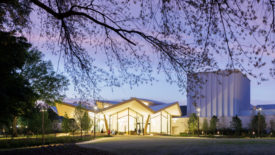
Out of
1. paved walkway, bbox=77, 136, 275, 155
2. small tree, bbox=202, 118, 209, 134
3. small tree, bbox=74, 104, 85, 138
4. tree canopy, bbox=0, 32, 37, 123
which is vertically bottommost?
small tree, bbox=202, 118, 209, 134

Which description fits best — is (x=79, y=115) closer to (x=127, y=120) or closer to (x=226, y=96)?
(x=127, y=120)

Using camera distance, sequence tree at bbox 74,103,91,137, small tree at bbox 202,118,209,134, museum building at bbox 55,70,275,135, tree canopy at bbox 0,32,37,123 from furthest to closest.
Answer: museum building at bbox 55,70,275,135
small tree at bbox 202,118,209,134
tree at bbox 74,103,91,137
tree canopy at bbox 0,32,37,123

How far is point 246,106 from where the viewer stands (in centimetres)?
5259

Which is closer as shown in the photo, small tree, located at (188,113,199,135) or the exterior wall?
small tree, located at (188,113,199,135)

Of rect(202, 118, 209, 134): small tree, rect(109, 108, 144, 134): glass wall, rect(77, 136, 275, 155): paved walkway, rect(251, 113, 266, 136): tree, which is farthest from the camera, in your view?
rect(109, 108, 144, 134): glass wall

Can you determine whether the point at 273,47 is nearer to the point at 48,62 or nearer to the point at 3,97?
the point at 3,97

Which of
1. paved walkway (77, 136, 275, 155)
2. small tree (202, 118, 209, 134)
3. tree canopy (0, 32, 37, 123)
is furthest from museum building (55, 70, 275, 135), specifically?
tree canopy (0, 32, 37, 123)

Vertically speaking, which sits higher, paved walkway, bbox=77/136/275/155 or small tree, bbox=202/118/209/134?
paved walkway, bbox=77/136/275/155

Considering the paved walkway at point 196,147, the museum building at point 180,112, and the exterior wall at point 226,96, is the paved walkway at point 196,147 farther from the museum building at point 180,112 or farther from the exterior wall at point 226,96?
the exterior wall at point 226,96

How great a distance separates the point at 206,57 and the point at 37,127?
26.7m

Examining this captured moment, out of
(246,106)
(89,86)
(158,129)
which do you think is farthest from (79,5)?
(246,106)

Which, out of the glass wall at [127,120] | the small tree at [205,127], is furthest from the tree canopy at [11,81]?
the glass wall at [127,120]

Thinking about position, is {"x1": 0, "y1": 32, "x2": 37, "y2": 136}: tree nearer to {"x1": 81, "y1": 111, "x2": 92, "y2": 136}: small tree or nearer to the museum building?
{"x1": 81, "y1": 111, "x2": 92, "y2": 136}: small tree

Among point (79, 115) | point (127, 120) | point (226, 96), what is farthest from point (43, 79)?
point (226, 96)
